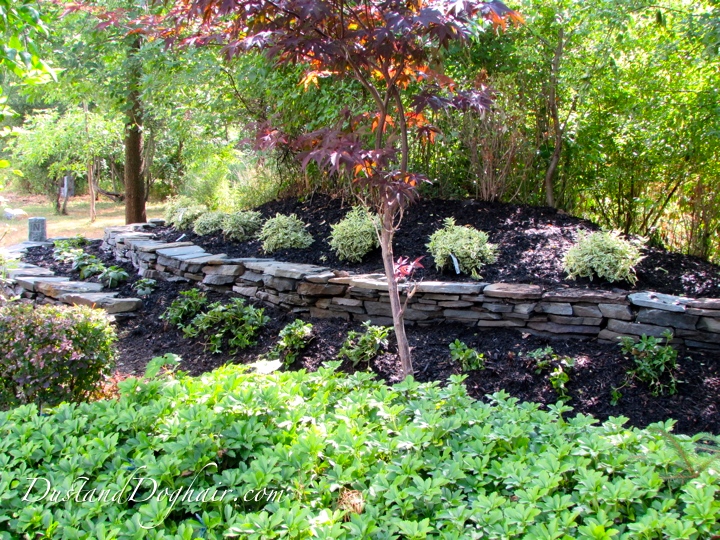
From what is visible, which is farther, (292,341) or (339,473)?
(292,341)

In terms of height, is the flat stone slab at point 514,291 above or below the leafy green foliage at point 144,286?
above

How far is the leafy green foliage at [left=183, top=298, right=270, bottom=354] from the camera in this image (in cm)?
411

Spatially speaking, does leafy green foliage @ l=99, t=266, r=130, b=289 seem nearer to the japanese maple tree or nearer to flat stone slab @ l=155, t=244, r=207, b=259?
flat stone slab @ l=155, t=244, r=207, b=259

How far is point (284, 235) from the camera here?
17.5 ft

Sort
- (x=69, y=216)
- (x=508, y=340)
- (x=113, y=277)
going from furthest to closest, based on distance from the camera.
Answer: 1. (x=69, y=216)
2. (x=113, y=277)
3. (x=508, y=340)

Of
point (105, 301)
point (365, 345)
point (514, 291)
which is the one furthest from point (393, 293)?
point (105, 301)

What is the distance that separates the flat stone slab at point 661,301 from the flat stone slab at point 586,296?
0.08 metres

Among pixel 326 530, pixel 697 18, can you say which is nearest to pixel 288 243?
pixel 697 18

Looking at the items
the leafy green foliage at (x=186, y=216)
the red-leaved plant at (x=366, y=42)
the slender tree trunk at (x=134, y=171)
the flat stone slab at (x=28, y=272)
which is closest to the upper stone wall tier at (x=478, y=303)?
the red-leaved plant at (x=366, y=42)

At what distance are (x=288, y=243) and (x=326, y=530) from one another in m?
4.07

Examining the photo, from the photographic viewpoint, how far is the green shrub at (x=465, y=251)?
4148 mm

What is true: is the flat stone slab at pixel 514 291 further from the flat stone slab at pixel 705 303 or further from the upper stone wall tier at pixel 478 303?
the flat stone slab at pixel 705 303

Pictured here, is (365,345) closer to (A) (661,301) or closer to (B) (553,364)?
(B) (553,364)

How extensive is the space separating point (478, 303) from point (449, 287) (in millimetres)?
223
